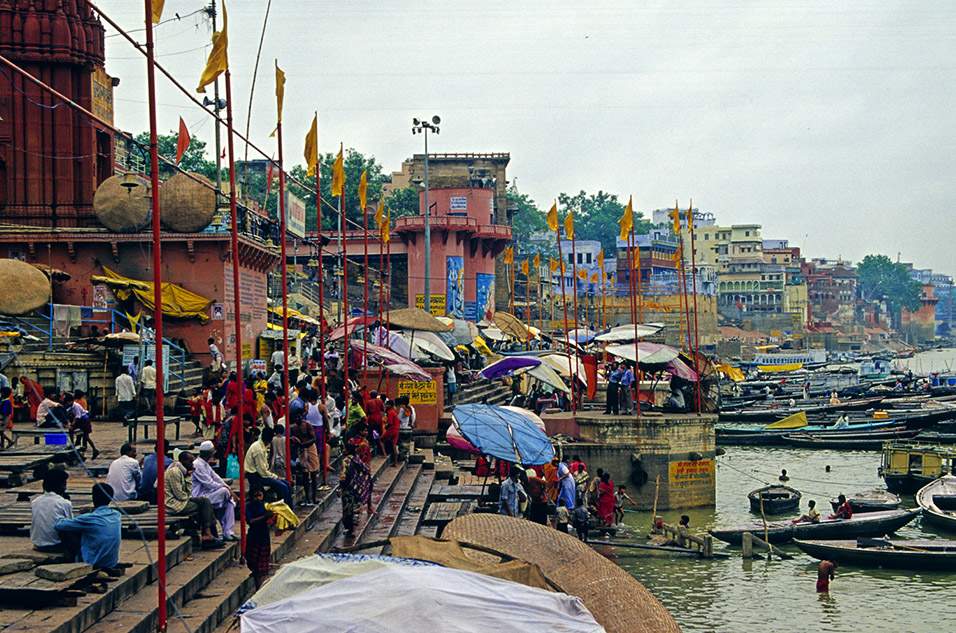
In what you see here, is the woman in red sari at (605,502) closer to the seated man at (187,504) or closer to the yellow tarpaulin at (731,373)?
the seated man at (187,504)

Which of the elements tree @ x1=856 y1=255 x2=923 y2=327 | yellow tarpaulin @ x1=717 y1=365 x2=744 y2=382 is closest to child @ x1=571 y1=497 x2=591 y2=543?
yellow tarpaulin @ x1=717 y1=365 x2=744 y2=382

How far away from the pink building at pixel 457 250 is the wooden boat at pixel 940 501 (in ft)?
74.6

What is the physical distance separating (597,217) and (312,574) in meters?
96.8

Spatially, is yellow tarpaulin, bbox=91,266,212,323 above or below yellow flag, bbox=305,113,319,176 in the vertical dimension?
below

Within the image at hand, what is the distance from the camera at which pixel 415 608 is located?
5.00 metres

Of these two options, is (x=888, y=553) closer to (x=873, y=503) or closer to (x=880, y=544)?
(x=880, y=544)

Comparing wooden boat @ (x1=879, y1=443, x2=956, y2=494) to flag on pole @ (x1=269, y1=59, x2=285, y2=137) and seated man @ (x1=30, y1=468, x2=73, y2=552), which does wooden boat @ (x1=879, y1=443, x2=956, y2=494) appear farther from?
seated man @ (x1=30, y1=468, x2=73, y2=552)

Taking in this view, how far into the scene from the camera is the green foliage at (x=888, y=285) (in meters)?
139

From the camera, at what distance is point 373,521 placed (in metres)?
11.9

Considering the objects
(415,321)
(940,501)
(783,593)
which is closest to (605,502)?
(783,593)

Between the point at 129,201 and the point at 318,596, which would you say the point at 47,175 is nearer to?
the point at 129,201

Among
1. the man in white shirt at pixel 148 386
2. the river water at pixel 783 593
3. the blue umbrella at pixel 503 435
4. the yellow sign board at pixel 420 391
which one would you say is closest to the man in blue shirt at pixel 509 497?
the blue umbrella at pixel 503 435

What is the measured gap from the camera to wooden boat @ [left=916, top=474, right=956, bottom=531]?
2038 cm

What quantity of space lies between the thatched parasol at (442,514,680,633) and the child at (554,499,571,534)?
20.8ft
